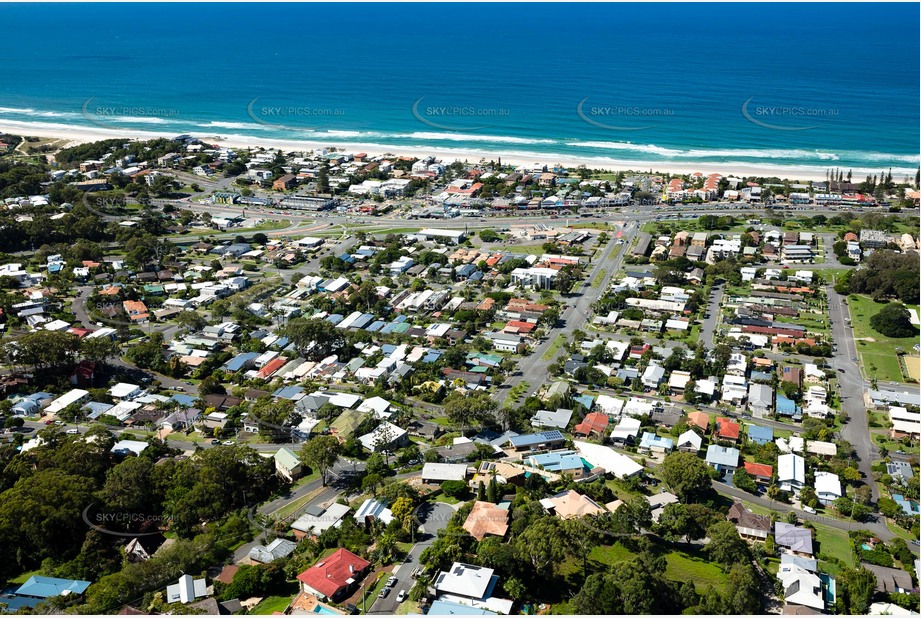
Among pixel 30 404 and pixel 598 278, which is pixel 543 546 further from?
pixel 598 278

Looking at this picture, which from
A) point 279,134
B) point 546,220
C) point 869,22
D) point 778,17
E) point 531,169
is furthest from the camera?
point 778,17

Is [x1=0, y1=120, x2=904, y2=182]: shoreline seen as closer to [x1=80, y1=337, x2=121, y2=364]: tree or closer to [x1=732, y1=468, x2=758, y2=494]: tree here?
[x1=80, y1=337, x2=121, y2=364]: tree

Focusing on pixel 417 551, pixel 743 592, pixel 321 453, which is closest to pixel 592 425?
pixel 417 551

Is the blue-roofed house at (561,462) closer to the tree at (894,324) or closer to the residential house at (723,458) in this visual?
the residential house at (723,458)

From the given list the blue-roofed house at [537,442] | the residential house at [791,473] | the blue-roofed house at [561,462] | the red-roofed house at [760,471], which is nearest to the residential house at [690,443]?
the red-roofed house at [760,471]

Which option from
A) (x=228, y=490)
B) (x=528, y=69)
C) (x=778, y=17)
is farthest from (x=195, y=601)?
(x=778, y=17)

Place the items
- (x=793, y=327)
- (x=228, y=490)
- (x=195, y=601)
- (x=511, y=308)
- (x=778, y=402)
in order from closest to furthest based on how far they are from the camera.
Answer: (x=195, y=601) < (x=228, y=490) < (x=778, y=402) < (x=793, y=327) < (x=511, y=308)

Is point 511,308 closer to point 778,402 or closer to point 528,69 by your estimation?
point 778,402
